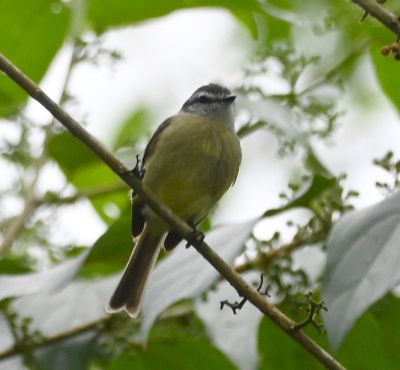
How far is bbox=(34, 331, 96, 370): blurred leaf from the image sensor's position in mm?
2684

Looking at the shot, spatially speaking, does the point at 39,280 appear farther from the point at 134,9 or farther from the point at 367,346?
the point at 134,9

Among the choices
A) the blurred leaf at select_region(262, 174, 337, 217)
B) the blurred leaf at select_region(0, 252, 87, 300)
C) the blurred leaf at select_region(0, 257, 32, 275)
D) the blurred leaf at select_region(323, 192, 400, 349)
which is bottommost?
the blurred leaf at select_region(0, 257, 32, 275)

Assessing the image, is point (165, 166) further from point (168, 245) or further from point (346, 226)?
point (346, 226)

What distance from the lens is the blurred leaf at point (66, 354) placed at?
2684mm

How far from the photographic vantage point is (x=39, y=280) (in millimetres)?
2861

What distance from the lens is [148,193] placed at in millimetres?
2461

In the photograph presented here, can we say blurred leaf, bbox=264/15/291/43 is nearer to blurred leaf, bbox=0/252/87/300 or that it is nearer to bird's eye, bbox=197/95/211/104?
bird's eye, bbox=197/95/211/104

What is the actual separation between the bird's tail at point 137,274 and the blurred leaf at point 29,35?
0.72 meters

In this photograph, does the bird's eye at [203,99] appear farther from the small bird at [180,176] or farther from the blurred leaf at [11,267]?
the blurred leaf at [11,267]

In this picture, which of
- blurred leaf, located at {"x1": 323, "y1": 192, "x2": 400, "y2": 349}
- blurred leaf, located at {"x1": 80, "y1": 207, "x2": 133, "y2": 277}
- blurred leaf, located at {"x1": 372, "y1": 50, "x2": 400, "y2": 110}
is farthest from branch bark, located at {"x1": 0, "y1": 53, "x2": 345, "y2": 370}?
blurred leaf, located at {"x1": 372, "y1": 50, "x2": 400, "y2": 110}

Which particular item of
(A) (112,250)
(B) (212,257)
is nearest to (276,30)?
(A) (112,250)

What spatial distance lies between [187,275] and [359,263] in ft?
1.91

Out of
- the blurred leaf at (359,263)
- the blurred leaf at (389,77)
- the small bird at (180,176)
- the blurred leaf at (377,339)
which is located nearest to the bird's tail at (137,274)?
the small bird at (180,176)

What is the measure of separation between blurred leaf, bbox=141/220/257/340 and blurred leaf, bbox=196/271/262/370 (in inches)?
6.2
